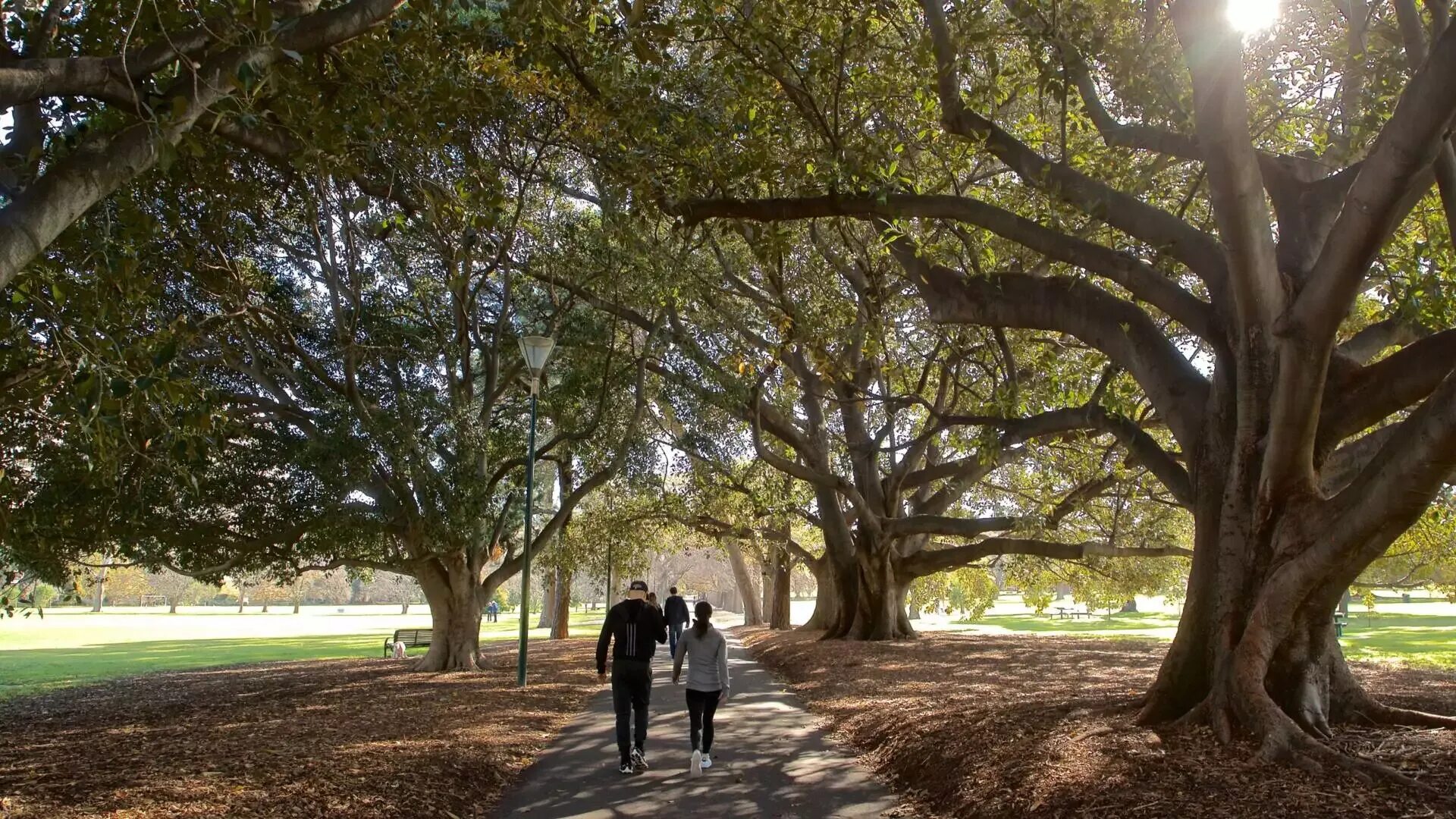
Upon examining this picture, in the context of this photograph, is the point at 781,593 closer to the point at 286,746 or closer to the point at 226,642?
the point at 226,642

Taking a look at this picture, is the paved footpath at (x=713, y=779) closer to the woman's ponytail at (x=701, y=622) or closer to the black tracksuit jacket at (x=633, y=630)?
the black tracksuit jacket at (x=633, y=630)

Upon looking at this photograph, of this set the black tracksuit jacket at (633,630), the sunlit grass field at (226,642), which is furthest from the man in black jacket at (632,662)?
the sunlit grass field at (226,642)

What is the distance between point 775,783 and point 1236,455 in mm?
4364

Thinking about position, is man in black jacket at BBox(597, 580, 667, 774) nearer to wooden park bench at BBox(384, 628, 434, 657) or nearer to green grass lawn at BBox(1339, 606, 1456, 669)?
green grass lawn at BBox(1339, 606, 1456, 669)

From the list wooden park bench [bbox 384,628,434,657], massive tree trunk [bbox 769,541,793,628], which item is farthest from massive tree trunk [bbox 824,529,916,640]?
massive tree trunk [bbox 769,541,793,628]

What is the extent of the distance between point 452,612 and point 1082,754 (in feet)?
45.2

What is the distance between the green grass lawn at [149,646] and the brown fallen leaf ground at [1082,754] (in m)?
17.0

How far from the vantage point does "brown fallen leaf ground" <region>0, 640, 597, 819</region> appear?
20.4 feet

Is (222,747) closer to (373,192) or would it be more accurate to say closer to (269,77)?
(373,192)

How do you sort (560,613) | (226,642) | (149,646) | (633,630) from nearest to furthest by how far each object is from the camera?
(633,630)
(560,613)
(149,646)
(226,642)

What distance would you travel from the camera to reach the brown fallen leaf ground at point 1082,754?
5.09m

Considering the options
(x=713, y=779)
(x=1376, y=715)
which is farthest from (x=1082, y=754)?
(x=713, y=779)

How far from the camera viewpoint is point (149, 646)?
124ft

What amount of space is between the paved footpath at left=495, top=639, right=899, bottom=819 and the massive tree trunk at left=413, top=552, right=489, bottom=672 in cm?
751
